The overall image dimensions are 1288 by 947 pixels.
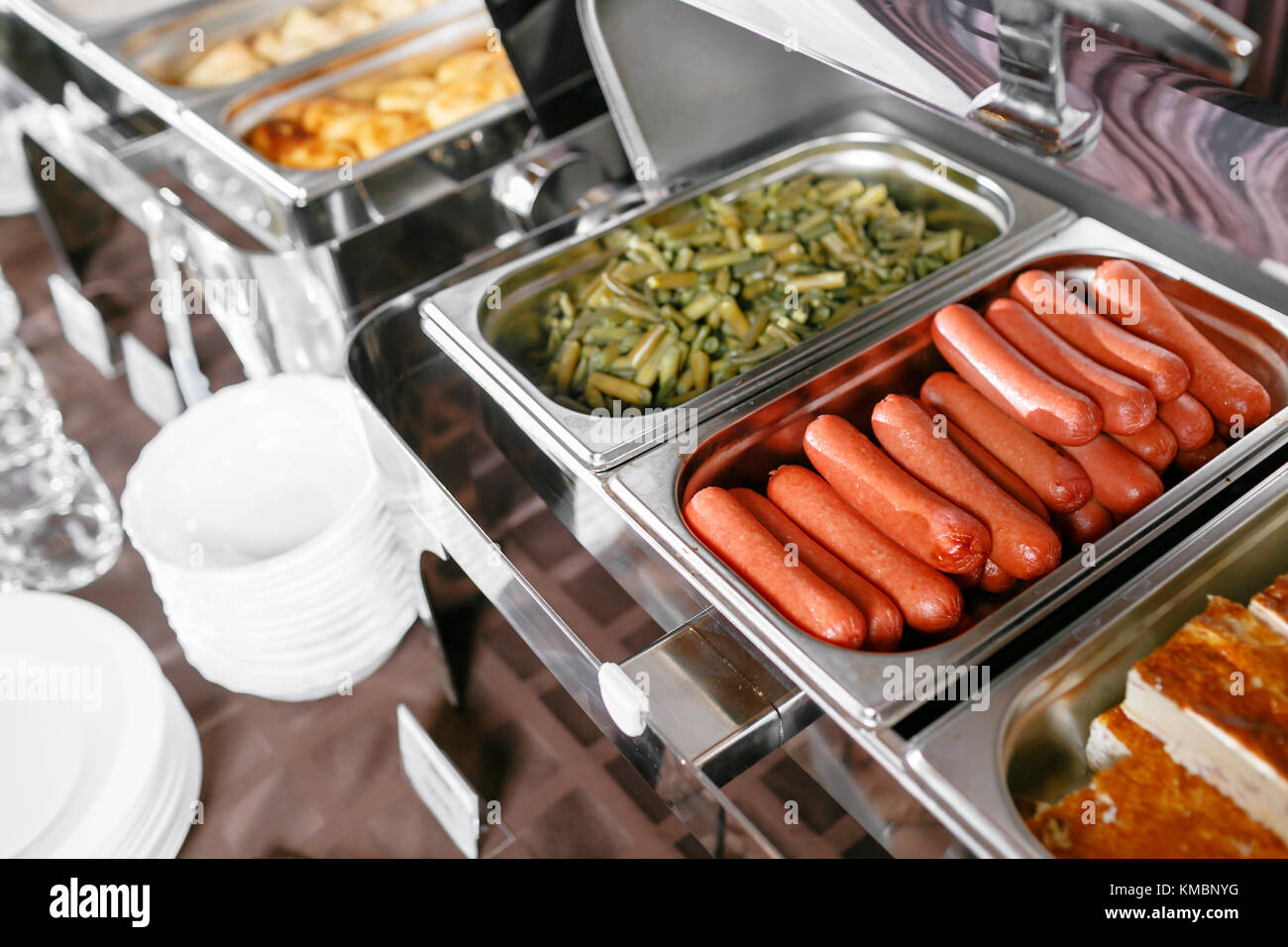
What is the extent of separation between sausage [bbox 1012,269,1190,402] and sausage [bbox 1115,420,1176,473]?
63 millimetres

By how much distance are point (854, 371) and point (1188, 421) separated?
54 cm

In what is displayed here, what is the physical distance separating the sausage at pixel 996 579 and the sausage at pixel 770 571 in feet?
0.75

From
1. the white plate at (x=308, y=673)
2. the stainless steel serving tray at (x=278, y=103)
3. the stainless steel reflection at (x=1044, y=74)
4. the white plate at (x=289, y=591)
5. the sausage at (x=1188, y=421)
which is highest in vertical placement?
the stainless steel reflection at (x=1044, y=74)

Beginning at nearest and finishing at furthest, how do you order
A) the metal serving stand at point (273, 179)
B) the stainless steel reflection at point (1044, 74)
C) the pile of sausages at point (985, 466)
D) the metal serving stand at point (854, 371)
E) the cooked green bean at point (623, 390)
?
the stainless steel reflection at point (1044, 74) → the metal serving stand at point (854, 371) → the pile of sausages at point (985, 466) → the cooked green bean at point (623, 390) → the metal serving stand at point (273, 179)

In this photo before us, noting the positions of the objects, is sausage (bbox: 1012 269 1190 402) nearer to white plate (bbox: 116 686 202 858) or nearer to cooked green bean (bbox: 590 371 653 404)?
cooked green bean (bbox: 590 371 653 404)

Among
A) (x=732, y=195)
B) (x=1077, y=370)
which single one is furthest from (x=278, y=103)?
(x=1077, y=370)

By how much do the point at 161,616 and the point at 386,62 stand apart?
66.0 inches

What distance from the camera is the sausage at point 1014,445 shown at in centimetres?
146

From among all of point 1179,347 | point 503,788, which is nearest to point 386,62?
point 503,788

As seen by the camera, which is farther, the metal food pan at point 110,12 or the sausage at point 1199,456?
the metal food pan at point 110,12

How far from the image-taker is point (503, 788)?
75.1 inches

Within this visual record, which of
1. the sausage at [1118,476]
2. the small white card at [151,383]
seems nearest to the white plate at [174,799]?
the small white card at [151,383]

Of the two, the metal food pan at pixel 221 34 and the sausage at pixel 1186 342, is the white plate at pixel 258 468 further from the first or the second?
the sausage at pixel 1186 342

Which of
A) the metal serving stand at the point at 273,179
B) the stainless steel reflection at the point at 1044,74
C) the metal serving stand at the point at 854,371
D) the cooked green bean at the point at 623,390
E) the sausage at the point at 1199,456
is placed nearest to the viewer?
the stainless steel reflection at the point at 1044,74
